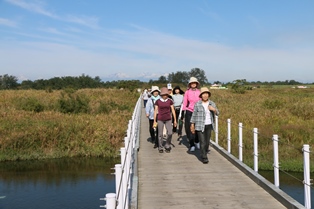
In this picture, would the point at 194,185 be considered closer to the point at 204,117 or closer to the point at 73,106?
the point at 204,117

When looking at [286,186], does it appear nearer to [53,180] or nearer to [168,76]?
[53,180]

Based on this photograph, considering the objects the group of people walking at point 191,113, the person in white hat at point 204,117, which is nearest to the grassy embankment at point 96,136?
the group of people walking at point 191,113

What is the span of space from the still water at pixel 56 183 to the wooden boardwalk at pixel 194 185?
4602 mm

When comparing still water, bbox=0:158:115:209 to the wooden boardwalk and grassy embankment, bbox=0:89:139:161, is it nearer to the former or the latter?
grassy embankment, bbox=0:89:139:161

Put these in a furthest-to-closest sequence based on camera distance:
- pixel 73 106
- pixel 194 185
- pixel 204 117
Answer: pixel 73 106, pixel 204 117, pixel 194 185

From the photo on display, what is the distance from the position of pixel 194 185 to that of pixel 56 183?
10.3 meters

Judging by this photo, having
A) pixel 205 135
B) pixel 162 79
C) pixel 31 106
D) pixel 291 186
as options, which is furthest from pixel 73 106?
pixel 162 79

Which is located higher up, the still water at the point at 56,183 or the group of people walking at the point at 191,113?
the group of people walking at the point at 191,113

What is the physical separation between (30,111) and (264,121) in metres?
18.4

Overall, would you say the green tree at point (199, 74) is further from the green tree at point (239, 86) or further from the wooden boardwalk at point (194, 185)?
the wooden boardwalk at point (194, 185)

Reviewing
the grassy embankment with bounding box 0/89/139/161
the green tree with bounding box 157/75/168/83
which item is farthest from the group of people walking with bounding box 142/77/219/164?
the green tree with bounding box 157/75/168/83

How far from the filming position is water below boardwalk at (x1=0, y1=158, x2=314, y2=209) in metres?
13.1

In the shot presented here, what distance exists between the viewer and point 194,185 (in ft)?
23.4

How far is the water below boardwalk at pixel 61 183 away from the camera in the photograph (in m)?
13.1
